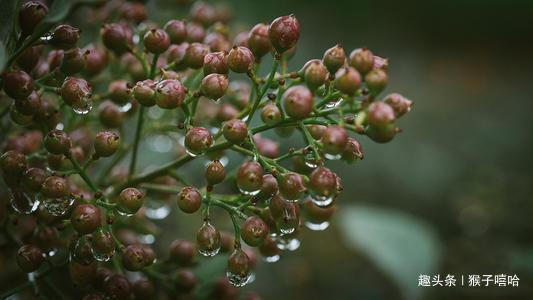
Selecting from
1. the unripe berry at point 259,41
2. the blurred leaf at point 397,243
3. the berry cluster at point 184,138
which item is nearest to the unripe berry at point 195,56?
the berry cluster at point 184,138

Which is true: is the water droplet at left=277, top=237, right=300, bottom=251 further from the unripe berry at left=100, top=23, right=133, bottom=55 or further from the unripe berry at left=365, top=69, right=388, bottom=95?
the unripe berry at left=100, top=23, right=133, bottom=55

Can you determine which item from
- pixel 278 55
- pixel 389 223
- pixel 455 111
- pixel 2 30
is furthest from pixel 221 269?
pixel 455 111

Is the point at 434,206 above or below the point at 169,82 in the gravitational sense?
below

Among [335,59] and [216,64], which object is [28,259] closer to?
[216,64]

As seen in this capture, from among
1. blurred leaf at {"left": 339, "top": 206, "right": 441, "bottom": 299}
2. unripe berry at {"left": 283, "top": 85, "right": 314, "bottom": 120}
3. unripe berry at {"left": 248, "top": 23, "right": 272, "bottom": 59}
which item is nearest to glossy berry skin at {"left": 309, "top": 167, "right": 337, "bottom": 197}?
unripe berry at {"left": 283, "top": 85, "right": 314, "bottom": 120}

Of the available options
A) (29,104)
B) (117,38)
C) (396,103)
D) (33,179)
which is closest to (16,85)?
(29,104)

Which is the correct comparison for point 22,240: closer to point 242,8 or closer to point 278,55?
point 278,55
